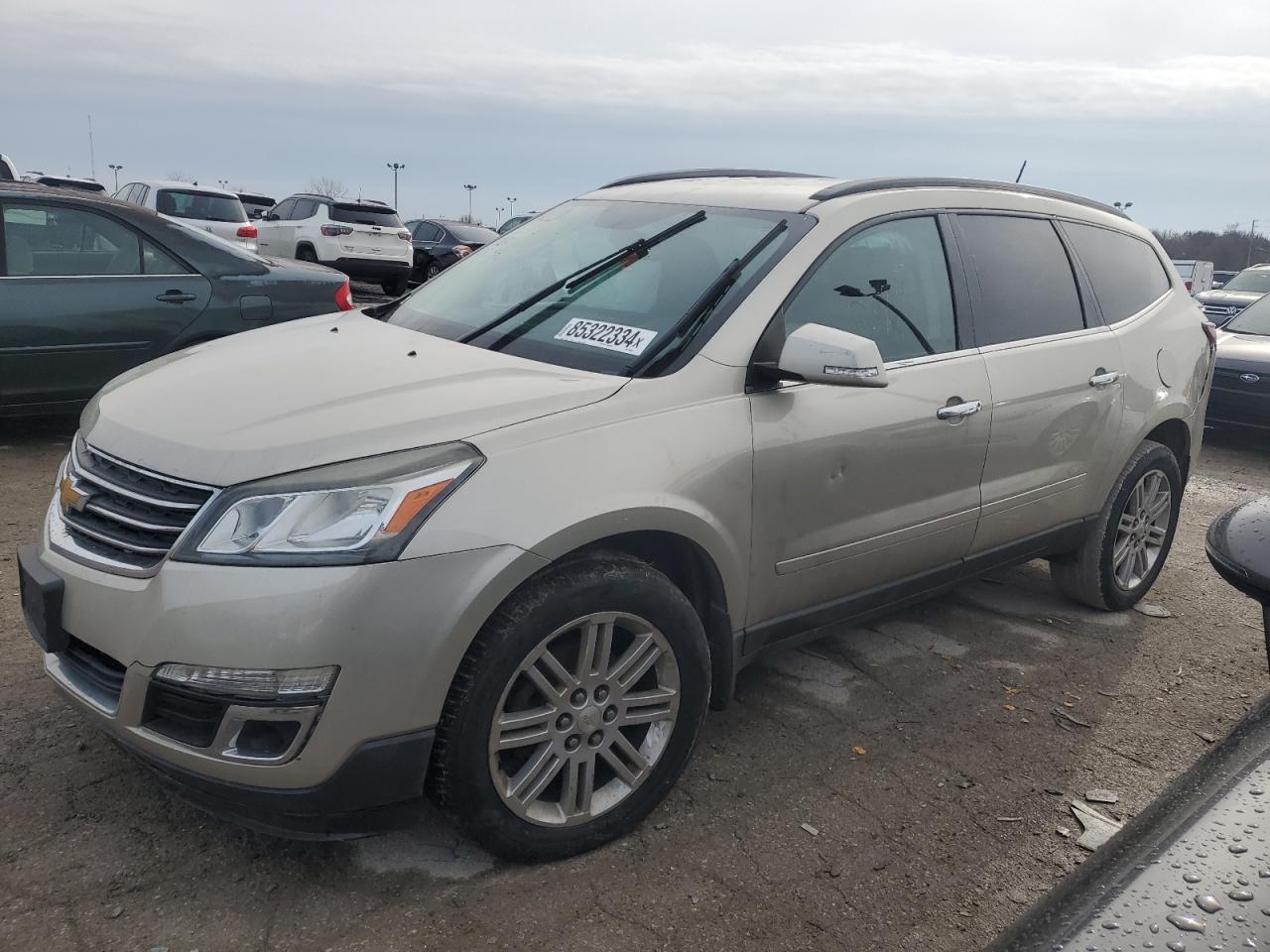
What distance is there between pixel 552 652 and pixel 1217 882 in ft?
5.20

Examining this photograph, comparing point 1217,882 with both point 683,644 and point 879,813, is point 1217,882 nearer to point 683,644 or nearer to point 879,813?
point 683,644

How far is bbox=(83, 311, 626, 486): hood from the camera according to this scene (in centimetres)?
232

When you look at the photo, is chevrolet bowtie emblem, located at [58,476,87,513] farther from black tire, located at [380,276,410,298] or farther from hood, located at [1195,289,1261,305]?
black tire, located at [380,276,410,298]

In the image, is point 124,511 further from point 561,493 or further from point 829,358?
point 829,358

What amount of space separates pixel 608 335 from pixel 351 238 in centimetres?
1646

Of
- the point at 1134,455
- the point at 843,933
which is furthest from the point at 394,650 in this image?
the point at 1134,455

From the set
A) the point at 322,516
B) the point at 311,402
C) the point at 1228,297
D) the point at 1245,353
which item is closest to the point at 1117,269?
the point at 311,402

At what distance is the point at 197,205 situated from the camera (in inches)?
635

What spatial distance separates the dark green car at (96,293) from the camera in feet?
18.7

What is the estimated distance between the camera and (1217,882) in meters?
1.15

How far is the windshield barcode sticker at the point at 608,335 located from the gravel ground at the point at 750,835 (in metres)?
1.28

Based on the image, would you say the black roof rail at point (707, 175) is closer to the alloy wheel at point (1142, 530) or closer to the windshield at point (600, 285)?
the windshield at point (600, 285)

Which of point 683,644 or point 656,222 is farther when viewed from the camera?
point 656,222

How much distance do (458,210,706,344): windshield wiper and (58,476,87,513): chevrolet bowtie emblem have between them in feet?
4.05
